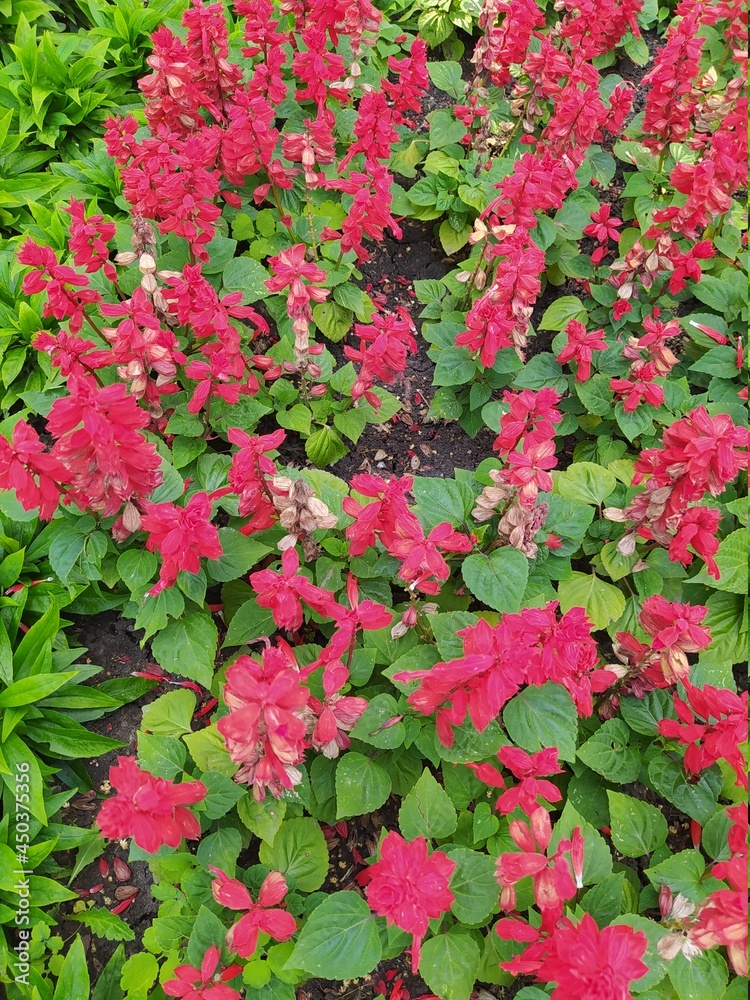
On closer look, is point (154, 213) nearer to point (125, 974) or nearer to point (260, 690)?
point (260, 690)

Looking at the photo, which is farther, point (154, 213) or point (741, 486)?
point (741, 486)

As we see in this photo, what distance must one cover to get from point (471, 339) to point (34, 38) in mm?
3273

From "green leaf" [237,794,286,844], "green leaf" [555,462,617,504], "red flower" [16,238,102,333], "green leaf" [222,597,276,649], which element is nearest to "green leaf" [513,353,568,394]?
"green leaf" [555,462,617,504]

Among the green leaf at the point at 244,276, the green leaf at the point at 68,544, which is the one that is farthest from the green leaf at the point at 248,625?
the green leaf at the point at 244,276

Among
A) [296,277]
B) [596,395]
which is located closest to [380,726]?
[296,277]

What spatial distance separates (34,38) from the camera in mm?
3877

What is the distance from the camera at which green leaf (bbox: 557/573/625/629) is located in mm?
2682

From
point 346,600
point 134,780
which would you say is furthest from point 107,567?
point 134,780

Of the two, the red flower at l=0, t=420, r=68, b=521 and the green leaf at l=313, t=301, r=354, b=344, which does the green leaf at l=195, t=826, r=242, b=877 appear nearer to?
the red flower at l=0, t=420, r=68, b=521

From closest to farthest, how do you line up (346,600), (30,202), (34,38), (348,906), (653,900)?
(348,906)
(653,900)
(346,600)
(30,202)
(34,38)

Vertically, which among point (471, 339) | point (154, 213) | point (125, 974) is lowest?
point (125, 974)

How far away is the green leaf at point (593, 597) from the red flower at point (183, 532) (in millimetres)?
1455

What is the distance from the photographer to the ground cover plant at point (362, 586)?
186cm

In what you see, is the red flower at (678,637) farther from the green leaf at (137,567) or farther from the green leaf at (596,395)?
the green leaf at (137,567)
